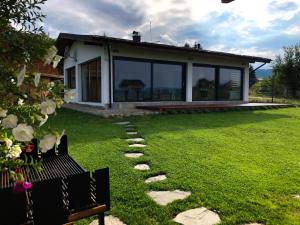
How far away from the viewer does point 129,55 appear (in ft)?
40.3

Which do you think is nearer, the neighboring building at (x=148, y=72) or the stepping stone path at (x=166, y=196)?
the stepping stone path at (x=166, y=196)

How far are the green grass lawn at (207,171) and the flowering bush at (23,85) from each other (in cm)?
136

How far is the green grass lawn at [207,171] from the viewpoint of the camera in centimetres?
267

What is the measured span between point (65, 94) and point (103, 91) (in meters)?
10.6

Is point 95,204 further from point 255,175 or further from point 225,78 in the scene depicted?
point 225,78

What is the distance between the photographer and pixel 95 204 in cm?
201

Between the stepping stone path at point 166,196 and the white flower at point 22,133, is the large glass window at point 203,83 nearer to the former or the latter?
the stepping stone path at point 166,196

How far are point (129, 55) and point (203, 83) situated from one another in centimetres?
437

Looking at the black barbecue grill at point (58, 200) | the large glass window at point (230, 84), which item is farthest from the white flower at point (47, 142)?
the large glass window at point (230, 84)

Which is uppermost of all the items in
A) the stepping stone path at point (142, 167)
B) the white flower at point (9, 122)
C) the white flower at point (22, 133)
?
the white flower at point (9, 122)

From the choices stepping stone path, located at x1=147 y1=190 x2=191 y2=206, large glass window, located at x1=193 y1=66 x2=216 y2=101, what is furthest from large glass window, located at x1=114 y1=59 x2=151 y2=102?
stepping stone path, located at x1=147 y1=190 x2=191 y2=206

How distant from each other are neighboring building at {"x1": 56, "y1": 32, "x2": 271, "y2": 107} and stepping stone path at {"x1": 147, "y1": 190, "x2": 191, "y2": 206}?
8.72m

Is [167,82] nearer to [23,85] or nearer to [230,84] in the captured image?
[230,84]

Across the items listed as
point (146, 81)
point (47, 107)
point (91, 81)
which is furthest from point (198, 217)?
point (91, 81)
